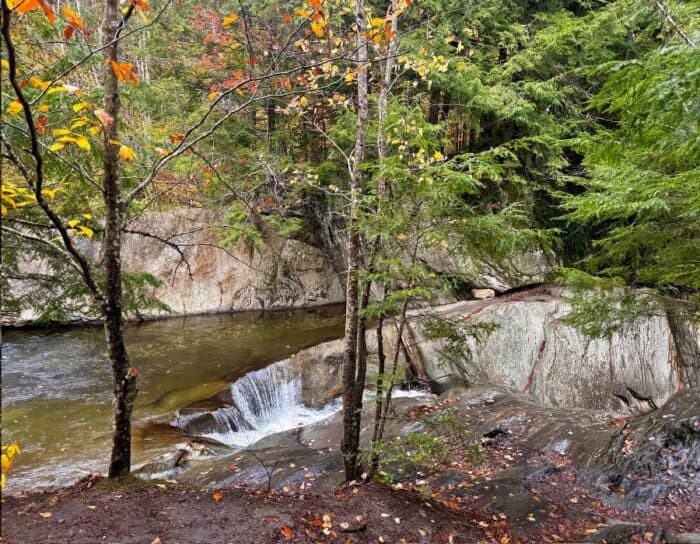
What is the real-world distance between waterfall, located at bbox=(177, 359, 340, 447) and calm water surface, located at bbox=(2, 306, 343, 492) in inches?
17.9

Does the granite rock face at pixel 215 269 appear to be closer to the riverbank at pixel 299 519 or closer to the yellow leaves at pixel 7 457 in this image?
the riverbank at pixel 299 519

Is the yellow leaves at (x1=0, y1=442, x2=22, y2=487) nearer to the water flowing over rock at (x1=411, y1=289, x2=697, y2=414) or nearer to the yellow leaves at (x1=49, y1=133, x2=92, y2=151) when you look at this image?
the yellow leaves at (x1=49, y1=133, x2=92, y2=151)

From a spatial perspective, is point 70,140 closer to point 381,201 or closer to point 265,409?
point 381,201

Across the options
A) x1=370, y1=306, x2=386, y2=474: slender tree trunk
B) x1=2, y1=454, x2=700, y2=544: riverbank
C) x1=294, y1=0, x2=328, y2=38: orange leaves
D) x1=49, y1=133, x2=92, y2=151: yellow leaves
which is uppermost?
x1=294, y1=0, x2=328, y2=38: orange leaves

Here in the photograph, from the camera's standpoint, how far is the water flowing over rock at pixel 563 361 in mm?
8164

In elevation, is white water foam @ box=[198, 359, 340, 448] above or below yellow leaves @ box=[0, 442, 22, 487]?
below

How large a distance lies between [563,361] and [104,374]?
10476mm

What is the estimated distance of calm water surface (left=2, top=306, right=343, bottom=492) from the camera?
766cm

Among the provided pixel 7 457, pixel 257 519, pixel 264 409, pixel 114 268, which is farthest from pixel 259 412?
pixel 7 457

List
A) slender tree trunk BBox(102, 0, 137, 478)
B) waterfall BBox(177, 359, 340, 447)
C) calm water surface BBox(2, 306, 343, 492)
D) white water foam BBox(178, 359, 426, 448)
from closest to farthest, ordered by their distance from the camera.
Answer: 1. slender tree trunk BBox(102, 0, 137, 478)
2. calm water surface BBox(2, 306, 343, 492)
3. waterfall BBox(177, 359, 340, 447)
4. white water foam BBox(178, 359, 426, 448)

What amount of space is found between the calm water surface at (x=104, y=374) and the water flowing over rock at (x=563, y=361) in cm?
484

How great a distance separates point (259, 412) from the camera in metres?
9.78

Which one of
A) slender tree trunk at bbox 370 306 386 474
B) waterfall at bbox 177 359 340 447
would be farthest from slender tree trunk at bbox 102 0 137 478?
waterfall at bbox 177 359 340 447

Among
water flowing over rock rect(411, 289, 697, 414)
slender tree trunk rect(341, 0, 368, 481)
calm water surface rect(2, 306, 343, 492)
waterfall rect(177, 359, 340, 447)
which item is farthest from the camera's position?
waterfall rect(177, 359, 340, 447)
